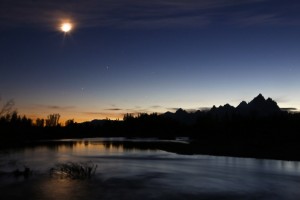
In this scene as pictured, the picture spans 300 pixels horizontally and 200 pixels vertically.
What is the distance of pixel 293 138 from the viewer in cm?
11438

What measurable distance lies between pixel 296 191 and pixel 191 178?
1389cm

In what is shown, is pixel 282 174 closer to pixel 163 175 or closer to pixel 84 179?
pixel 163 175

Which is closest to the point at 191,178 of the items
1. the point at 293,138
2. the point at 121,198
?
the point at 121,198

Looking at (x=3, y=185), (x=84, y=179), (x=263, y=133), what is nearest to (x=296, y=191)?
(x=84, y=179)

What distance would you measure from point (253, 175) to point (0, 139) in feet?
359

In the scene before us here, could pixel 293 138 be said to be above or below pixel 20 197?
above

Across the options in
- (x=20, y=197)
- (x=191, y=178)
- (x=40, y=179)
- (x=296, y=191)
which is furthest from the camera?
(x=191, y=178)

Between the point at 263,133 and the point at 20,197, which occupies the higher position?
the point at 263,133

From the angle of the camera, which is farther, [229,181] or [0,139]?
[0,139]

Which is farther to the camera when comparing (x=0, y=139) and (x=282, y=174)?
(x=0, y=139)

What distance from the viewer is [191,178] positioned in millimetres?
46781

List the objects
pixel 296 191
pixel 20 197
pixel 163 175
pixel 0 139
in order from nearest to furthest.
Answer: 1. pixel 20 197
2. pixel 296 191
3. pixel 163 175
4. pixel 0 139

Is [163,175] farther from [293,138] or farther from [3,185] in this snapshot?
[293,138]

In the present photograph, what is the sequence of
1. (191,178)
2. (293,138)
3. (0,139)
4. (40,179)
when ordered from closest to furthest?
1. (40,179)
2. (191,178)
3. (293,138)
4. (0,139)
